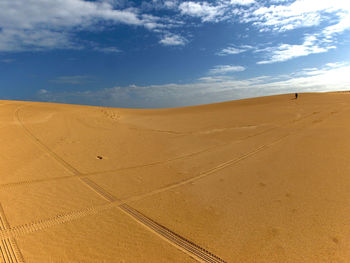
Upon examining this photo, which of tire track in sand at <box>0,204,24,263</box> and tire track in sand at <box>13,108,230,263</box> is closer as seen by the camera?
tire track in sand at <box>0,204,24,263</box>

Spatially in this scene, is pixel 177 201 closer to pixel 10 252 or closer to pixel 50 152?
pixel 10 252

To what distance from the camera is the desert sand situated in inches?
117

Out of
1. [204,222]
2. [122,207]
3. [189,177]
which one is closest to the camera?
[204,222]

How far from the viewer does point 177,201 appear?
14.4 ft

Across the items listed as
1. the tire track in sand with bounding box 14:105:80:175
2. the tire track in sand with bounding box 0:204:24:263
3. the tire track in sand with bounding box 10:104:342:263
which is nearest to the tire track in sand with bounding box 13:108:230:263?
the tire track in sand with bounding box 10:104:342:263

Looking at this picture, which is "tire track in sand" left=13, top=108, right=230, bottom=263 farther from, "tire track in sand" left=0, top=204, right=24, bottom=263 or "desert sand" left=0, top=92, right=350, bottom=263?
"tire track in sand" left=0, top=204, right=24, bottom=263

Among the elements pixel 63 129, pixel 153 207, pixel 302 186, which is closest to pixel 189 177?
pixel 153 207

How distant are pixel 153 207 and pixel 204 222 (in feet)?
3.56

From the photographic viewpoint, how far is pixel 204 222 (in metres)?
3.67

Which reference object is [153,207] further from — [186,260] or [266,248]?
[266,248]

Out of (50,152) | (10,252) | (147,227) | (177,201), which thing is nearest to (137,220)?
(147,227)

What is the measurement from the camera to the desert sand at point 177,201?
2977mm

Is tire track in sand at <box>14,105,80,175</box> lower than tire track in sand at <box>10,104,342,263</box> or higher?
higher

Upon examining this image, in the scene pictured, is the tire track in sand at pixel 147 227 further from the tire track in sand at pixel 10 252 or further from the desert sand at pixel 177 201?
the tire track in sand at pixel 10 252
